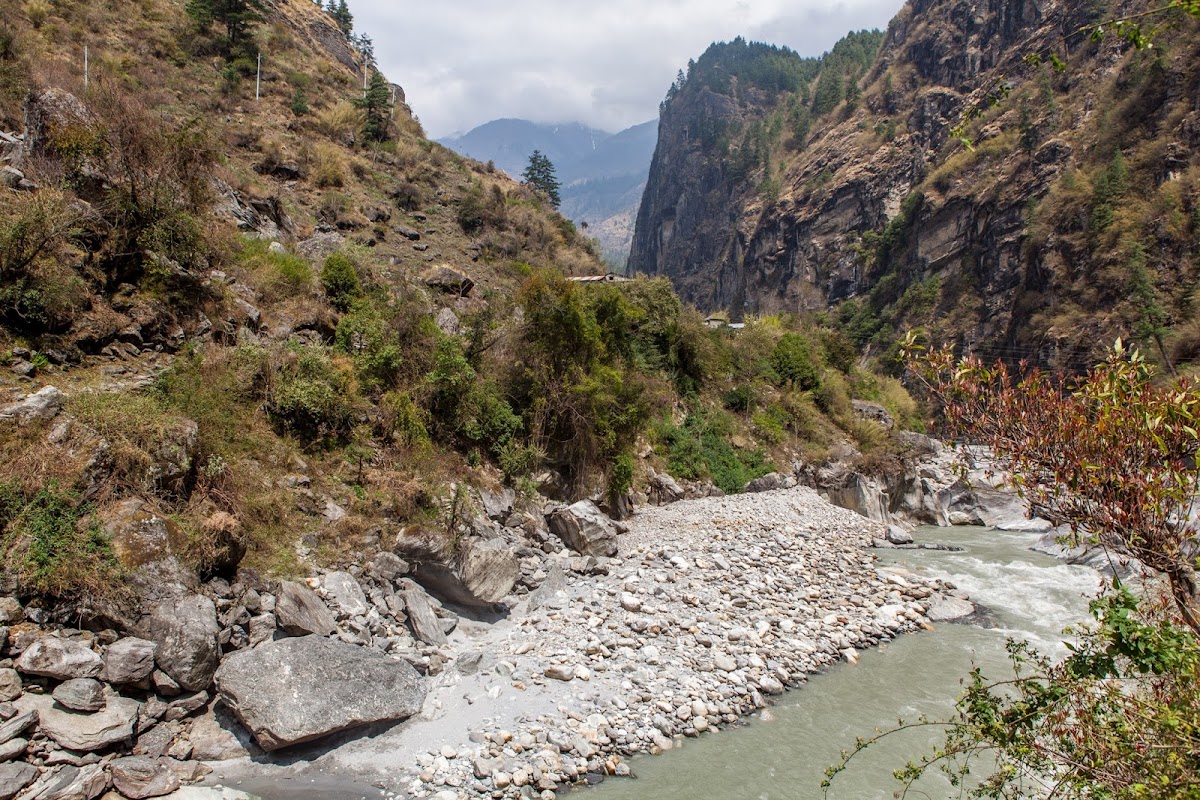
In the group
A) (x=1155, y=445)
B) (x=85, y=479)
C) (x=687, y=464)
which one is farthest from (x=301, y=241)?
(x=1155, y=445)

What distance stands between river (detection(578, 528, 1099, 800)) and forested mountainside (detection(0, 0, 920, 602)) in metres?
4.48

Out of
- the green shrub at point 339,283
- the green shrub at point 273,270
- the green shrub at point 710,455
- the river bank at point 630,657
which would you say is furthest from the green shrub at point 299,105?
the river bank at point 630,657

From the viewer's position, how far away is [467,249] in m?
22.0

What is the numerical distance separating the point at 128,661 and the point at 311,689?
1.64 meters

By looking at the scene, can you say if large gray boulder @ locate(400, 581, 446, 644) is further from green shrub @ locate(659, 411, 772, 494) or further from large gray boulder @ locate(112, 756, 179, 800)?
green shrub @ locate(659, 411, 772, 494)

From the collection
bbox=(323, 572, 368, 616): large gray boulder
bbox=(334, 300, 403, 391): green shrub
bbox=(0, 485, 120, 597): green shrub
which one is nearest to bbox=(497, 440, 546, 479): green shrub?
bbox=(334, 300, 403, 391): green shrub

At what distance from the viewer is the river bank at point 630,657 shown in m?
6.07

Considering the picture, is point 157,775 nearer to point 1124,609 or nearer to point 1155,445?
point 1124,609

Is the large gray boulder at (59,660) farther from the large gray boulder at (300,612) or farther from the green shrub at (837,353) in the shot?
the green shrub at (837,353)

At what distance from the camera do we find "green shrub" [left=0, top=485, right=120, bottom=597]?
223 inches

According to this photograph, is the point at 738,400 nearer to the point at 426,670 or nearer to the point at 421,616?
the point at 421,616

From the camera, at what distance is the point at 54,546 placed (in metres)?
5.87

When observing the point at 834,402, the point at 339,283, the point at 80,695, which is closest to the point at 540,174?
the point at 834,402

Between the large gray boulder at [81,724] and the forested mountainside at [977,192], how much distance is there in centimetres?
791
